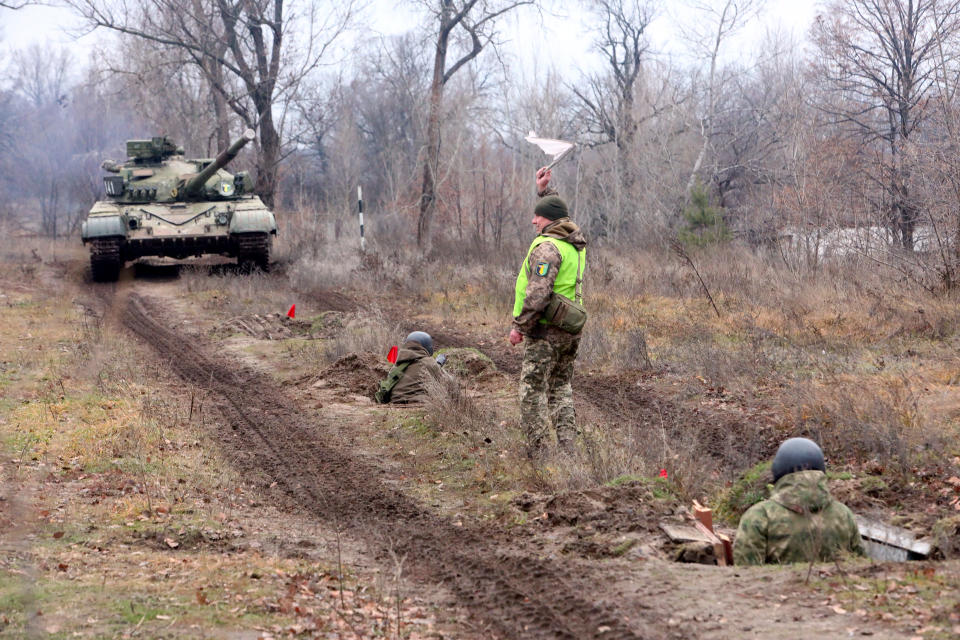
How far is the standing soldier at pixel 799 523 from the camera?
192 inches

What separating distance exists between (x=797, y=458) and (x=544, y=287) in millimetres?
2327

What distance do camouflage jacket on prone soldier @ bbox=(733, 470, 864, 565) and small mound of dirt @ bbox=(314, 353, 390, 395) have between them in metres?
5.37

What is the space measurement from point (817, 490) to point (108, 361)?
8.15 meters

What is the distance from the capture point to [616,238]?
23.8 meters

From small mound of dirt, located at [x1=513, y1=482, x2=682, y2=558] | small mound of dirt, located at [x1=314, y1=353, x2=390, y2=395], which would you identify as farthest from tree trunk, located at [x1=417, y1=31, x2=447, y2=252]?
small mound of dirt, located at [x1=513, y1=482, x2=682, y2=558]

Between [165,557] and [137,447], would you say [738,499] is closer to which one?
[165,557]

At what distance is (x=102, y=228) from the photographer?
19.1 metres

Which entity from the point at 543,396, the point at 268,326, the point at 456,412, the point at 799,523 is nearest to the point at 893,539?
the point at 799,523

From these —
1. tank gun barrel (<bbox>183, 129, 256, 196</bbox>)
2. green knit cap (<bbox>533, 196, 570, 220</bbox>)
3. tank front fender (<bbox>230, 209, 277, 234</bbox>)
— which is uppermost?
tank gun barrel (<bbox>183, 129, 256, 196</bbox>)

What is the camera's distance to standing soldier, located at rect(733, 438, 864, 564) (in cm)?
487

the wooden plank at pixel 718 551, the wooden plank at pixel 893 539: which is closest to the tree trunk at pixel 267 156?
the wooden plank at pixel 718 551

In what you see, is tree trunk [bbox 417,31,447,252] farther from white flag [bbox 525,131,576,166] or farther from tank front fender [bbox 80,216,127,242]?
white flag [bbox 525,131,576,166]

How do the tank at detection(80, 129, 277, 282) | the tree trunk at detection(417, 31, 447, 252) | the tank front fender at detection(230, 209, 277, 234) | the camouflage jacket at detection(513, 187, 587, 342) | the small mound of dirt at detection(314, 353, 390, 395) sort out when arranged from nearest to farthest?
the camouflage jacket at detection(513, 187, 587, 342), the small mound of dirt at detection(314, 353, 390, 395), the tank at detection(80, 129, 277, 282), the tank front fender at detection(230, 209, 277, 234), the tree trunk at detection(417, 31, 447, 252)

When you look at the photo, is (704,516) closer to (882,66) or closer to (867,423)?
(867,423)
